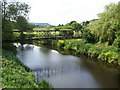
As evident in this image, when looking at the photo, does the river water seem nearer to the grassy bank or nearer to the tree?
the grassy bank

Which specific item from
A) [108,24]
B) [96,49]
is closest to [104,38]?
[108,24]

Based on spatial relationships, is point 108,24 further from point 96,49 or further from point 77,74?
point 77,74

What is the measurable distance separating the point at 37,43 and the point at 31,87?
51444 millimetres

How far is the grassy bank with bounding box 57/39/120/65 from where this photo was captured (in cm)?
3950

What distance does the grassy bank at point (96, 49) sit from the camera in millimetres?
39500

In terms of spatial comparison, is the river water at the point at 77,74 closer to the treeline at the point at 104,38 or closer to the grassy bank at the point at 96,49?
the grassy bank at the point at 96,49

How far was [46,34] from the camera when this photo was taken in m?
50.5

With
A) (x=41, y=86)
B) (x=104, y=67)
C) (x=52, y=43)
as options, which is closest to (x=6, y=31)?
(x=104, y=67)

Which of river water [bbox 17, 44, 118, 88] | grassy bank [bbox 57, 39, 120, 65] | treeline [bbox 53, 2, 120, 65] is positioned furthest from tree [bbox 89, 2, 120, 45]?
river water [bbox 17, 44, 118, 88]

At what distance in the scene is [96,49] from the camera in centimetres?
4478

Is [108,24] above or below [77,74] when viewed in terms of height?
above

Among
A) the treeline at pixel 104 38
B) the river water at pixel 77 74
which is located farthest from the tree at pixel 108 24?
the river water at pixel 77 74

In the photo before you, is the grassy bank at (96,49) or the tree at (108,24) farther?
the tree at (108,24)

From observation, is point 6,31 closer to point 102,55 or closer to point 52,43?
point 102,55
